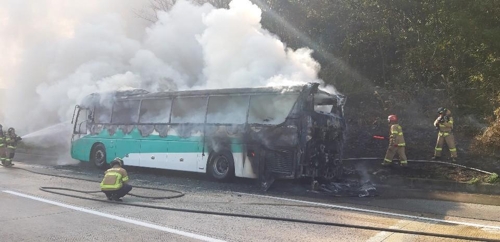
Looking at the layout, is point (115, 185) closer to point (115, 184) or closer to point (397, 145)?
point (115, 184)

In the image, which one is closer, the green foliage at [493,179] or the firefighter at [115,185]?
the firefighter at [115,185]

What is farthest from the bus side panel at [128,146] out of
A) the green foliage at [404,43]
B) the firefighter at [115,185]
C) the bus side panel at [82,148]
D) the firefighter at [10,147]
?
the green foliage at [404,43]

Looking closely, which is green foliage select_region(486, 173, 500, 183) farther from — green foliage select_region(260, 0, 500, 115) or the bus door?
the bus door

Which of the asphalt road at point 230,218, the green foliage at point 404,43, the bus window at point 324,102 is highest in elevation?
the green foliage at point 404,43

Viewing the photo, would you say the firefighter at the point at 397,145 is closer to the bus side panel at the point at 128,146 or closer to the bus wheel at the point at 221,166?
the bus wheel at the point at 221,166

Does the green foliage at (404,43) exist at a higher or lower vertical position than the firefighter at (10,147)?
higher

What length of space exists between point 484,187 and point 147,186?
24.0ft

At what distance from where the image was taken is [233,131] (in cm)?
1062

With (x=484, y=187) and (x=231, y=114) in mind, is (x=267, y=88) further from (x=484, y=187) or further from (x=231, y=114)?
(x=484, y=187)

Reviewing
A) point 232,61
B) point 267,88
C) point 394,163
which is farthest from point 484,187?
point 232,61

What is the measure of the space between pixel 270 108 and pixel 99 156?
23.5 ft

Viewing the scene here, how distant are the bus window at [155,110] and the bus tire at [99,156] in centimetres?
228

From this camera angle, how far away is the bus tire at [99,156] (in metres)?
14.3

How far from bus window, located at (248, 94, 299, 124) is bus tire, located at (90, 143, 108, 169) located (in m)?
6.31
